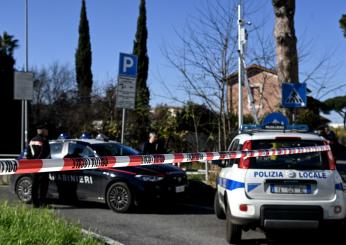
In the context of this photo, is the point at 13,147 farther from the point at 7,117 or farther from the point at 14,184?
the point at 14,184

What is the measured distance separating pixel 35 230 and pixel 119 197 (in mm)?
4610

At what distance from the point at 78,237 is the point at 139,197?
4353 millimetres

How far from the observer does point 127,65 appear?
13.4 meters

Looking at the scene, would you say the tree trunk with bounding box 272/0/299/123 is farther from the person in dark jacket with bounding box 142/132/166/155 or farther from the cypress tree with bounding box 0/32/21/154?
the cypress tree with bounding box 0/32/21/154

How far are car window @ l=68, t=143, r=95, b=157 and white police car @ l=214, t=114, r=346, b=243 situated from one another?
15.5ft

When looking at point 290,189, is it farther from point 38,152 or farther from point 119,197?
point 38,152

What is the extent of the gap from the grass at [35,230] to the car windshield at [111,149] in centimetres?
402

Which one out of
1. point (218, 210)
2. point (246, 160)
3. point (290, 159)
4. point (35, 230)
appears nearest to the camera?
point (35, 230)

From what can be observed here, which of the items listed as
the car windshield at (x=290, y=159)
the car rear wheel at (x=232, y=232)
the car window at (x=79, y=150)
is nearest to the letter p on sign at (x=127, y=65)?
the car window at (x=79, y=150)

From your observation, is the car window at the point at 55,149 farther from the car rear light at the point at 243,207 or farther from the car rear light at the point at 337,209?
the car rear light at the point at 337,209

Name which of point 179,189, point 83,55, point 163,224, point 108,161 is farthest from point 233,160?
point 83,55

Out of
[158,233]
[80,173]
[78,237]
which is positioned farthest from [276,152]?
[80,173]

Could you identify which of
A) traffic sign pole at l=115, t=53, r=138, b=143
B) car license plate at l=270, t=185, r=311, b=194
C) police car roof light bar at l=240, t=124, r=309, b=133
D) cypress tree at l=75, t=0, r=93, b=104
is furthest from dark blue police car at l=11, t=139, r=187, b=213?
cypress tree at l=75, t=0, r=93, b=104

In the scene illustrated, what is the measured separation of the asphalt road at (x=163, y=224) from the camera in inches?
321
